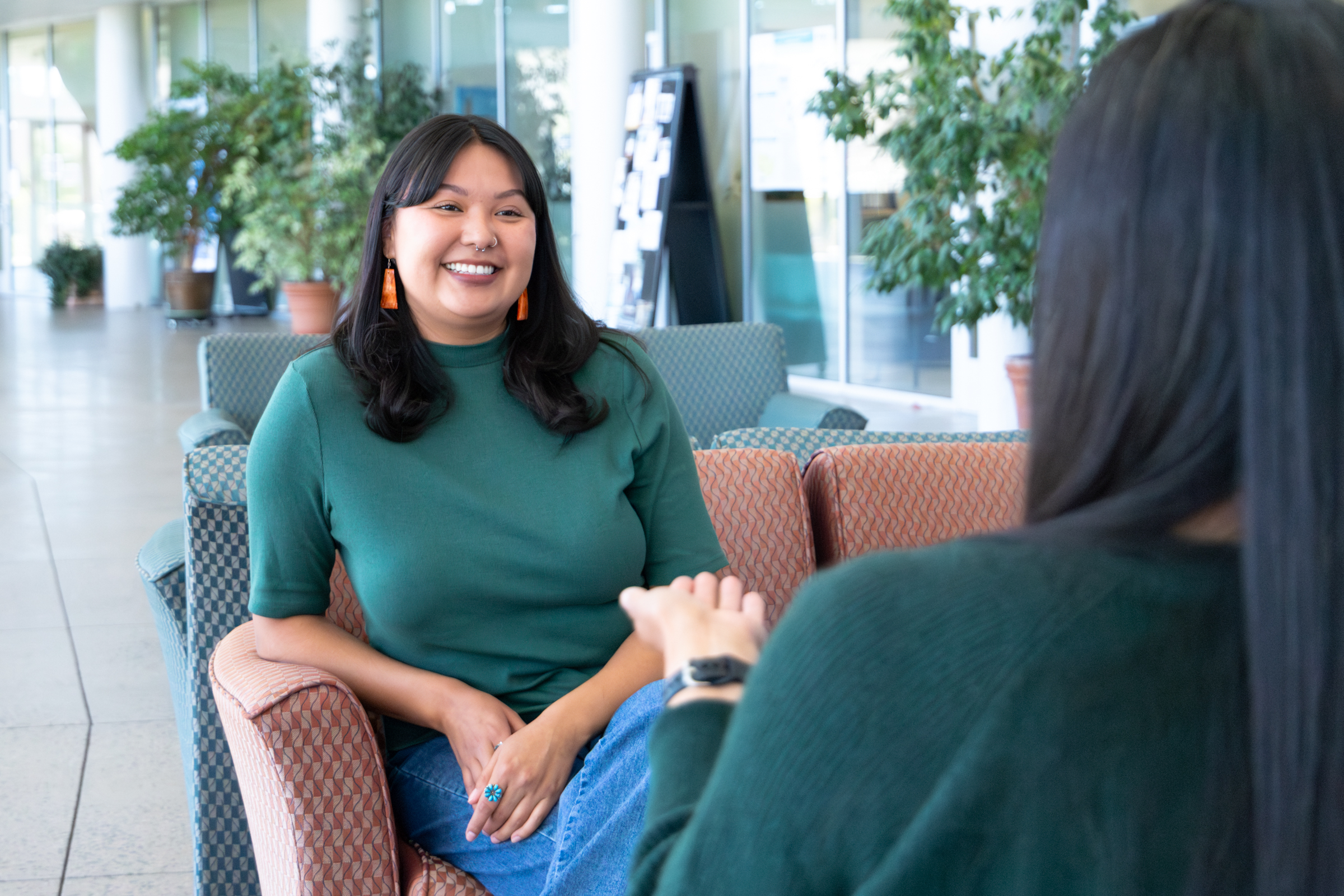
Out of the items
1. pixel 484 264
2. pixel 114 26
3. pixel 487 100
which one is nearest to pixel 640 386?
pixel 484 264

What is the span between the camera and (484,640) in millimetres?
1657

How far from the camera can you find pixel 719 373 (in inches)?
174

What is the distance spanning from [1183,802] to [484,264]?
134cm

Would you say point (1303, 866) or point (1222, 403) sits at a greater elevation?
point (1222, 403)

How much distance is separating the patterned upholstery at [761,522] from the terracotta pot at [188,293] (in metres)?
13.0

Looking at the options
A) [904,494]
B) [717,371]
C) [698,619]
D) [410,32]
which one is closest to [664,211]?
[717,371]

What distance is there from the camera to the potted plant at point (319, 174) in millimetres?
11383

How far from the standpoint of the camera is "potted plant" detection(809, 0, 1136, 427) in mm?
5191

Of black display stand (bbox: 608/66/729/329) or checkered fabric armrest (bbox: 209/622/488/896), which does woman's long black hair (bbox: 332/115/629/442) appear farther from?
black display stand (bbox: 608/66/729/329)

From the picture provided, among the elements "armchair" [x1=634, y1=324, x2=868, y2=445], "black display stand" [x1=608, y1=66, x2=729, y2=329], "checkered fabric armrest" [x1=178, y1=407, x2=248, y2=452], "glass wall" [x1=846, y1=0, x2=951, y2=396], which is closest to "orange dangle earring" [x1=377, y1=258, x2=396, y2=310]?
"checkered fabric armrest" [x1=178, y1=407, x2=248, y2=452]

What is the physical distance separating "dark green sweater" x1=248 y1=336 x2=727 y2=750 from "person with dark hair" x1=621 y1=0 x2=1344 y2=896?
3.29 feet

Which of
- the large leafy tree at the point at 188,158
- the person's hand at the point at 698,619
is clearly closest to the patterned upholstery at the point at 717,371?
the person's hand at the point at 698,619

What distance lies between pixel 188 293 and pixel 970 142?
10798 mm

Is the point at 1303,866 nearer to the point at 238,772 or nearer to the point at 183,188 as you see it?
the point at 238,772
